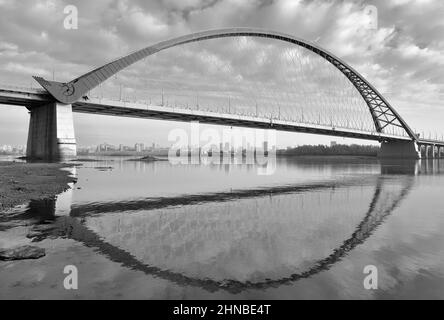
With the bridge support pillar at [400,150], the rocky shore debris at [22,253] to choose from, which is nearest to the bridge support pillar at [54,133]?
the rocky shore debris at [22,253]

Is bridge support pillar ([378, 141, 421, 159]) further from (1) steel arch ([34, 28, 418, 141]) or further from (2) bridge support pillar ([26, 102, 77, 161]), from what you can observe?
(2) bridge support pillar ([26, 102, 77, 161])

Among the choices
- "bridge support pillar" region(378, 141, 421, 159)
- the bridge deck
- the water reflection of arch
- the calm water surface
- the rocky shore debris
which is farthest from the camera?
"bridge support pillar" region(378, 141, 421, 159)

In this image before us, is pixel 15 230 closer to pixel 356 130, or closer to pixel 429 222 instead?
pixel 429 222

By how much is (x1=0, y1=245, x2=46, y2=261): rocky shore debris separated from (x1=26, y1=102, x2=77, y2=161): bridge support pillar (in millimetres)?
50461

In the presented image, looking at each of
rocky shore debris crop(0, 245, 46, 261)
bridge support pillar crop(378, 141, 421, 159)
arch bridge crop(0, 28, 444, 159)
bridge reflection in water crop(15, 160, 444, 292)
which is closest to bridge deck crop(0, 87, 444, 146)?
arch bridge crop(0, 28, 444, 159)

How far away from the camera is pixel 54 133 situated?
54.4 m

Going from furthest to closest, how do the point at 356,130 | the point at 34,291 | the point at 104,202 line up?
the point at 356,130
the point at 104,202
the point at 34,291

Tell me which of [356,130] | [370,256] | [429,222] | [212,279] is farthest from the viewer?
[356,130]

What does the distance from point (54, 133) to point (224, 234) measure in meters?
53.0

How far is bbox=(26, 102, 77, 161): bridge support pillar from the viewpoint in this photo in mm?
53938

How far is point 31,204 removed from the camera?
15516 millimetres

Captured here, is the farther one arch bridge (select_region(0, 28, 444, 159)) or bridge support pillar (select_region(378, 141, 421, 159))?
bridge support pillar (select_region(378, 141, 421, 159))
